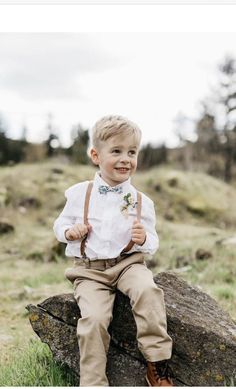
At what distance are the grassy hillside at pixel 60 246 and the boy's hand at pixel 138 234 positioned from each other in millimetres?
1989

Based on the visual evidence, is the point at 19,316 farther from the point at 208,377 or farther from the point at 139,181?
the point at 139,181

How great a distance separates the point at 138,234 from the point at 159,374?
2.98 ft

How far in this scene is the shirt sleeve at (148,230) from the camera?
3.74 m

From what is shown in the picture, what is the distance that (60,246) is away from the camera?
35.9 feet

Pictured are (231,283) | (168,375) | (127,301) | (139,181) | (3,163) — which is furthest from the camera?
(3,163)

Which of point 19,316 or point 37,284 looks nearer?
point 19,316

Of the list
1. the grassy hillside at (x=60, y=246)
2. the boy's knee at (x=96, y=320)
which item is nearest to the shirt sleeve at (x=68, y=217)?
the boy's knee at (x=96, y=320)

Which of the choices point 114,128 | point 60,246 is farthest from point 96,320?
point 60,246

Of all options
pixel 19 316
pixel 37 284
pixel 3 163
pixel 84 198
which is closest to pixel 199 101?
pixel 3 163

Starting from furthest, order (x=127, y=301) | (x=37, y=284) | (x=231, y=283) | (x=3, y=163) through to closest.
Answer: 1. (x=3, y=163)
2. (x=37, y=284)
3. (x=231, y=283)
4. (x=127, y=301)

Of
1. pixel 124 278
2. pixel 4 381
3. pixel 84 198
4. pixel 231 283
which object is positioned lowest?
pixel 231 283

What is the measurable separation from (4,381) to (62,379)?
423 mm

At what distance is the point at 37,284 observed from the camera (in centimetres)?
842

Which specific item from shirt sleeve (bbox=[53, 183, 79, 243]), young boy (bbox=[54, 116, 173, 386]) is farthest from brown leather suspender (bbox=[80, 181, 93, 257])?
shirt sleeve (bbox=[53, 183, 79, 243])
